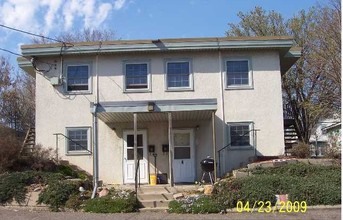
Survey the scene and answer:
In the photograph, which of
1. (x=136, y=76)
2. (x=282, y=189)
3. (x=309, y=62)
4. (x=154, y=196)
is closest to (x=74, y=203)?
(x=154, y=196)

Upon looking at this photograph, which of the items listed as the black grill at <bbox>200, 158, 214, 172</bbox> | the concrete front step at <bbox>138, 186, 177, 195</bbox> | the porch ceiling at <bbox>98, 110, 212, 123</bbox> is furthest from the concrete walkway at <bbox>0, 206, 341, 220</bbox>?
the porch ceiling at <bbox>98, 110, 212, 123</bbox>

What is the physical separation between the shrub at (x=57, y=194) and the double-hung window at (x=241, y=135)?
23.9 feet

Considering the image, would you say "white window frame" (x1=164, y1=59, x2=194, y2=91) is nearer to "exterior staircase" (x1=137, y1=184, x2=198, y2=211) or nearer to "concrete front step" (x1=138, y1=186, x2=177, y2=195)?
"exterior staircase" (x1=137, y1=184, x2=198, y2=211)

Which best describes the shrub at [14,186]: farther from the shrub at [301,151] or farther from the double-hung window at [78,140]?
the shrub at [301,151]

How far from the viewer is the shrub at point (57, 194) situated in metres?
13.2

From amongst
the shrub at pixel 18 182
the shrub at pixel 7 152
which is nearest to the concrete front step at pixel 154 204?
the shrub at pixel 18 182

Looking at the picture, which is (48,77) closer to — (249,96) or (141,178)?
(141,178)

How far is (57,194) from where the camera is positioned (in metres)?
13.4

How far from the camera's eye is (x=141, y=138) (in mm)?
18688

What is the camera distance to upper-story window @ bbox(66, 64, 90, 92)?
1881 centimetres

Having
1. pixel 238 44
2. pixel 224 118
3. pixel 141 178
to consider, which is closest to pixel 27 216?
pixel 141 178

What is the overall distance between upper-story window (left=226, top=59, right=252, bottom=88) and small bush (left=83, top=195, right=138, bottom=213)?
7.85m

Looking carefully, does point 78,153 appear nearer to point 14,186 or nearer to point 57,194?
point 14,186

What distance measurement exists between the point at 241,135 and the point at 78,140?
6.87 meters
